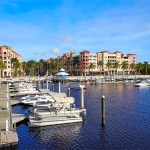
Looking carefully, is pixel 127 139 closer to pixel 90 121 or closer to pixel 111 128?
pixel 111 128

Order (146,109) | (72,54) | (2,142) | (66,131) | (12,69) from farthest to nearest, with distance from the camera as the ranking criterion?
(72,54), (12,69), (146,109), (66,131), (2,142)

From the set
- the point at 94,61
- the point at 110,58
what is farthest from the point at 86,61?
the point at 110,58

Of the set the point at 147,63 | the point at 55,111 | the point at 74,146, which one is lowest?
the point at 74,146

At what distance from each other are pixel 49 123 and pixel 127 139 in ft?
37.4

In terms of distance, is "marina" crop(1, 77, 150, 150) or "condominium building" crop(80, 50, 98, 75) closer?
"marina" crop(1, 77, 150, 150)

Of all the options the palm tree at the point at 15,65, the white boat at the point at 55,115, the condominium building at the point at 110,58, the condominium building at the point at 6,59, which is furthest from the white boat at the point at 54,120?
the condominium building at the point at 110,58

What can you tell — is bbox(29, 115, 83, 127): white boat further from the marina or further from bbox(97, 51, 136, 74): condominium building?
bbox(97, 51, 136, 74): condominium building

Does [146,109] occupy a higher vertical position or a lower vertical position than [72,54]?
lower

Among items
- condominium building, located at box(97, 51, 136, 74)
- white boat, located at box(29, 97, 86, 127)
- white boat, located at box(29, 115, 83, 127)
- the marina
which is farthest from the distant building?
white boat, located at box(29, 115, 83, 127)

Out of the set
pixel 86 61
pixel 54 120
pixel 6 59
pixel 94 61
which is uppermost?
pixel 6 59

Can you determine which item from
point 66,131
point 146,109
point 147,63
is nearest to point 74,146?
point 66,131

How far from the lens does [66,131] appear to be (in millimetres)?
31734

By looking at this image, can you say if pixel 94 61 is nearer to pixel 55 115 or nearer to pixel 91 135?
pixel 55 115

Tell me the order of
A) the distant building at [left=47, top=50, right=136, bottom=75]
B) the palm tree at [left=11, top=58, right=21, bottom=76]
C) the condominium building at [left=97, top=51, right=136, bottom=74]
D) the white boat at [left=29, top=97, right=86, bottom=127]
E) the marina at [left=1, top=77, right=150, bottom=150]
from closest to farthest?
the marina at [left=1, top=77, right=150, bottom=150] < the white boat at [left=29, top=97, right=86, bottom=127] < the palm tree at [left=11, top=58, right=21, bottom=76] < the distant building at [left=47, top=50, right=136, bottom=75] < the condominium building at [left=97, top=51, right=136, bottom=74]
